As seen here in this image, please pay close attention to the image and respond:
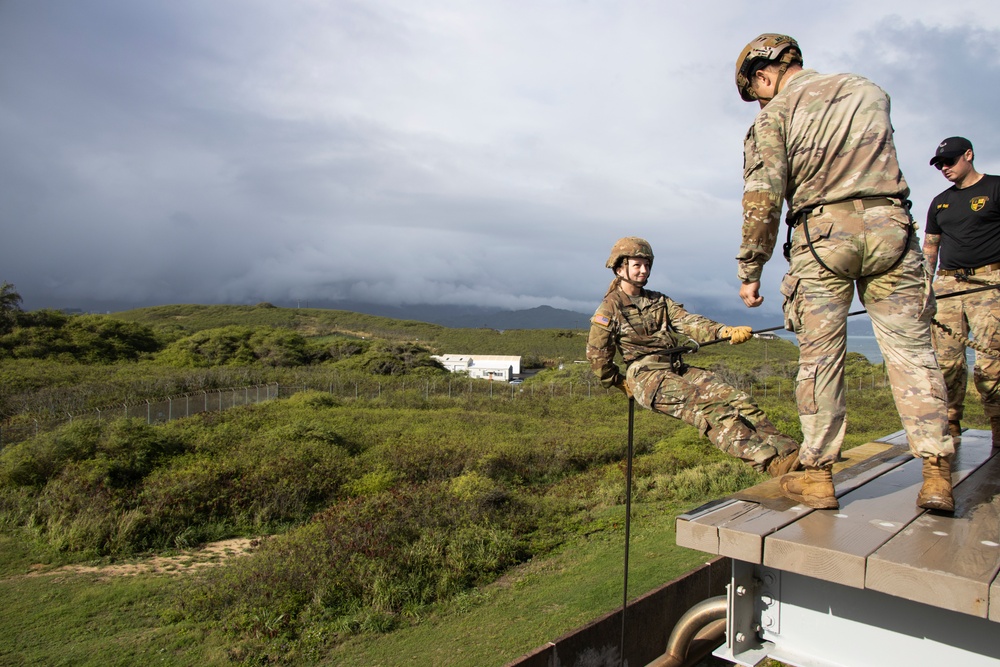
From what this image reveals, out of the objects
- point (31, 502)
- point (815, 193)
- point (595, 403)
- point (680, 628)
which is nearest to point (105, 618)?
point (31, 502)

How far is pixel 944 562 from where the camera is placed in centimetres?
210

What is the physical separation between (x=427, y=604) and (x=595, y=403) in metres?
16.9

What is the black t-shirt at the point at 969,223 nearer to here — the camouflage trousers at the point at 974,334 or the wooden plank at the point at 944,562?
the camouflage trousers at the point at 974,334

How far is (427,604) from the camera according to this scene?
6688 mm

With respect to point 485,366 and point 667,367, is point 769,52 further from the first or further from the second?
point 485,366

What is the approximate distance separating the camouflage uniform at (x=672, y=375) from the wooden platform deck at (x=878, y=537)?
35 cm

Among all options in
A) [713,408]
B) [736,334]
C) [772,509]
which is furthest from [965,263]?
[772,509]

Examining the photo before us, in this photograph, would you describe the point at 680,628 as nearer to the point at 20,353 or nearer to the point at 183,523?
the point at 183,523

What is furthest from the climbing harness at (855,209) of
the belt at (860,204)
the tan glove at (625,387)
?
the tan glove at (625,387)

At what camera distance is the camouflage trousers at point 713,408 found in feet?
11.7

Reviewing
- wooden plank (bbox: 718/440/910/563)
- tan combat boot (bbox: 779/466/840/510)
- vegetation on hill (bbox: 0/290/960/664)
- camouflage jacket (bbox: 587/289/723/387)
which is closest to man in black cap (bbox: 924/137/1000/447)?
wooden plank (bbox: 718/440/910/563)

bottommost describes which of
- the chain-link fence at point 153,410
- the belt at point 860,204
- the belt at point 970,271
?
the chain-link fence at point 153,410

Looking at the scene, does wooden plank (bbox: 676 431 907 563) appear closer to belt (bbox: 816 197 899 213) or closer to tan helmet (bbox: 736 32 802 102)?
belt (bbox: 816 197 899 213)

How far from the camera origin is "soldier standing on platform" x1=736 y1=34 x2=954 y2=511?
2756mm
